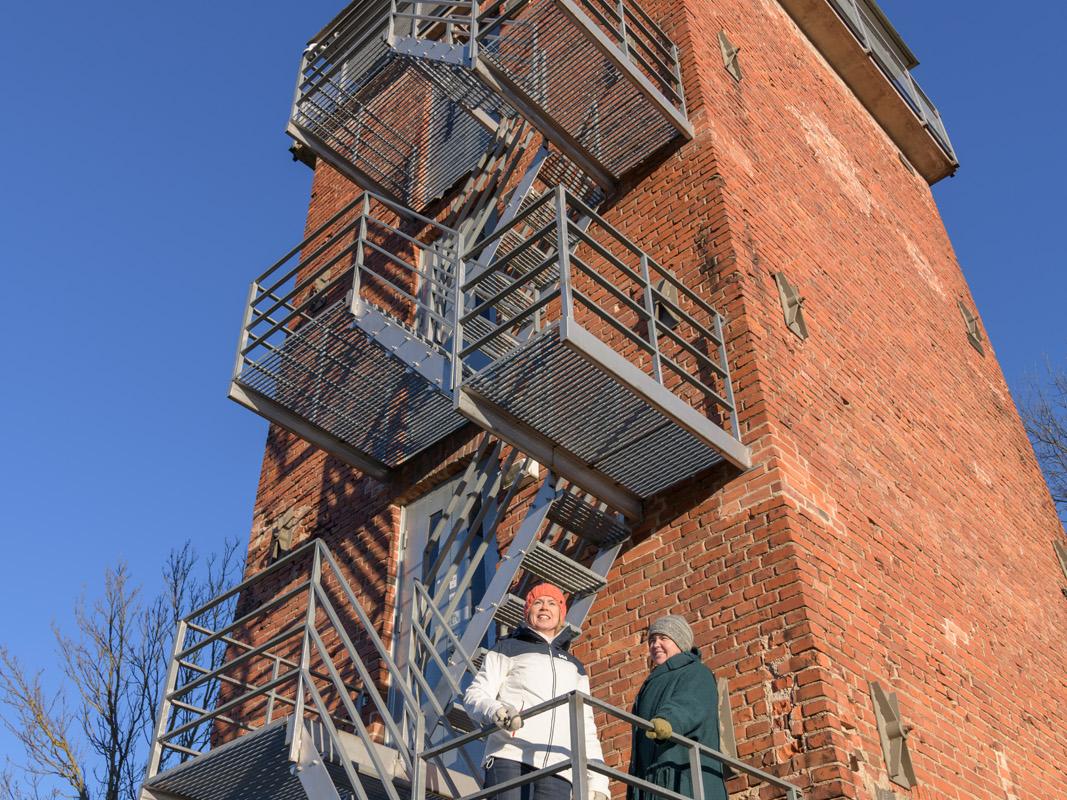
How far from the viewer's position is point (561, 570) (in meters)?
7.55

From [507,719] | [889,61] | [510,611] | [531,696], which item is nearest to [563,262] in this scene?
[510,611]

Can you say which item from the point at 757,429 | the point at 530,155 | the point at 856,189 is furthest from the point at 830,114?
the point at 757,429

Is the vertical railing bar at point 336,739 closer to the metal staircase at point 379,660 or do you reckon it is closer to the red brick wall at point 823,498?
the metal staircase at point 379,660

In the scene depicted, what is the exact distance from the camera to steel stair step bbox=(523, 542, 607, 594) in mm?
7199

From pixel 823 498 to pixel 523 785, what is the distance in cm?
369

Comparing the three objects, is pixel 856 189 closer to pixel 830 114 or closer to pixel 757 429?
pixel 830 114

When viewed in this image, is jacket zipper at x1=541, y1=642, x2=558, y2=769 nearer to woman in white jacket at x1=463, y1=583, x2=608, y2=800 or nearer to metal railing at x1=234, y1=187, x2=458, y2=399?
woman in white jacket at x1=463, y1=583, x2=608, y2=800

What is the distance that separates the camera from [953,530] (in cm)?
980

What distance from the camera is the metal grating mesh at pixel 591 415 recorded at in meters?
6.98

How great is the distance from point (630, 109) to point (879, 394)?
11.4 ft

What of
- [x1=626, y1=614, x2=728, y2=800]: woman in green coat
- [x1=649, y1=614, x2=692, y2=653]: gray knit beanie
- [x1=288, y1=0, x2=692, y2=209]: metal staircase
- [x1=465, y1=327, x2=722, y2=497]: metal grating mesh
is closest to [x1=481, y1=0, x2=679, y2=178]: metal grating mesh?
[x1=288, y1=0, x2=692, y2=209]: metal staircase

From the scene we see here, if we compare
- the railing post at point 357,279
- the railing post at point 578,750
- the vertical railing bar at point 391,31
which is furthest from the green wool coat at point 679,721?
the vertical railing bar at point 391,31

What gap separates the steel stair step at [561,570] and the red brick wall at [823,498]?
1.06 feet

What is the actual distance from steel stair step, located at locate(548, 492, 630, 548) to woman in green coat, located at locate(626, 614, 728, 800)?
1917 millimetres
